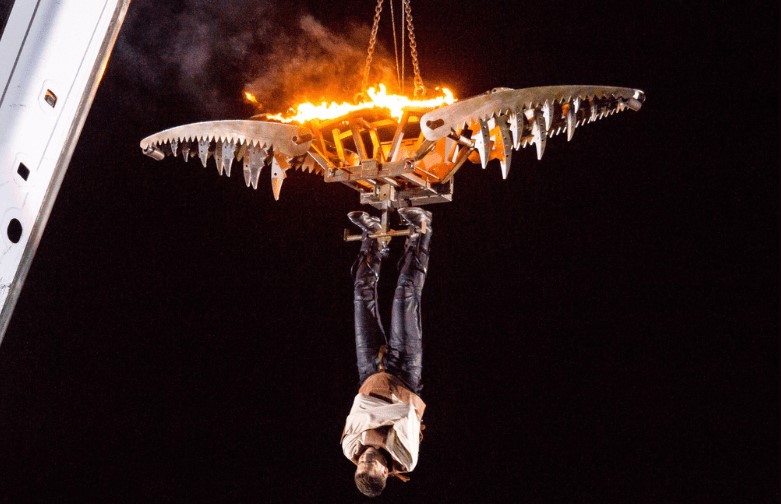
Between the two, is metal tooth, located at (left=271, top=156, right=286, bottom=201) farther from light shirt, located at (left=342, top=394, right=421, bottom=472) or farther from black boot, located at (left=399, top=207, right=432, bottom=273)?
light shirt, located at (left=342, top=394, right=421, bottom=472)

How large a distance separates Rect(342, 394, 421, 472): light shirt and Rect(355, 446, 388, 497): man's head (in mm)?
68

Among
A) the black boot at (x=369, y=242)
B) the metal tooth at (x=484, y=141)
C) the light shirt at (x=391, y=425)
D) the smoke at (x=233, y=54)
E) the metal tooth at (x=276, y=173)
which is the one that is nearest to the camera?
the metal tooth at (x=484, y=141)

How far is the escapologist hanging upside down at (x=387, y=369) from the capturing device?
13.2 feet

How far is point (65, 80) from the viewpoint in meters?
2.45

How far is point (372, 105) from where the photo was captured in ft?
12.0

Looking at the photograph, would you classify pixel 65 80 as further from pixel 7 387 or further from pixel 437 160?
pixel 7 387

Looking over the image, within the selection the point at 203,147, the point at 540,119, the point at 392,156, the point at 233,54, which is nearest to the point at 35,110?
the point at 203,147

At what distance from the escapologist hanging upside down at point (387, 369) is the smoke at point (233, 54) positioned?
1454 mm

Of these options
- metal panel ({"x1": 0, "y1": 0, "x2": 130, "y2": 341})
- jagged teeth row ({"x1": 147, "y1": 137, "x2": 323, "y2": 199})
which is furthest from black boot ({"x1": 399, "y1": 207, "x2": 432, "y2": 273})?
metal panel ({"x1": 0, "y1": 0, "x2": 130, "y2": 341})

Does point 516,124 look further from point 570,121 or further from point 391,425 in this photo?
point 391,425

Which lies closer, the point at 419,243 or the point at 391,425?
the point at 391,425

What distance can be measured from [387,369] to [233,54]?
314 centimetres

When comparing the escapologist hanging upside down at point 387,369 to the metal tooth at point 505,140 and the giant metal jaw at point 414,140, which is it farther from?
the metal tooth at point 505,140

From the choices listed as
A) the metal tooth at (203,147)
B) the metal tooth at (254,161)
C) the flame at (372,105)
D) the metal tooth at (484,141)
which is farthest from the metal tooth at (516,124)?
the metal tooth at (203,147)
